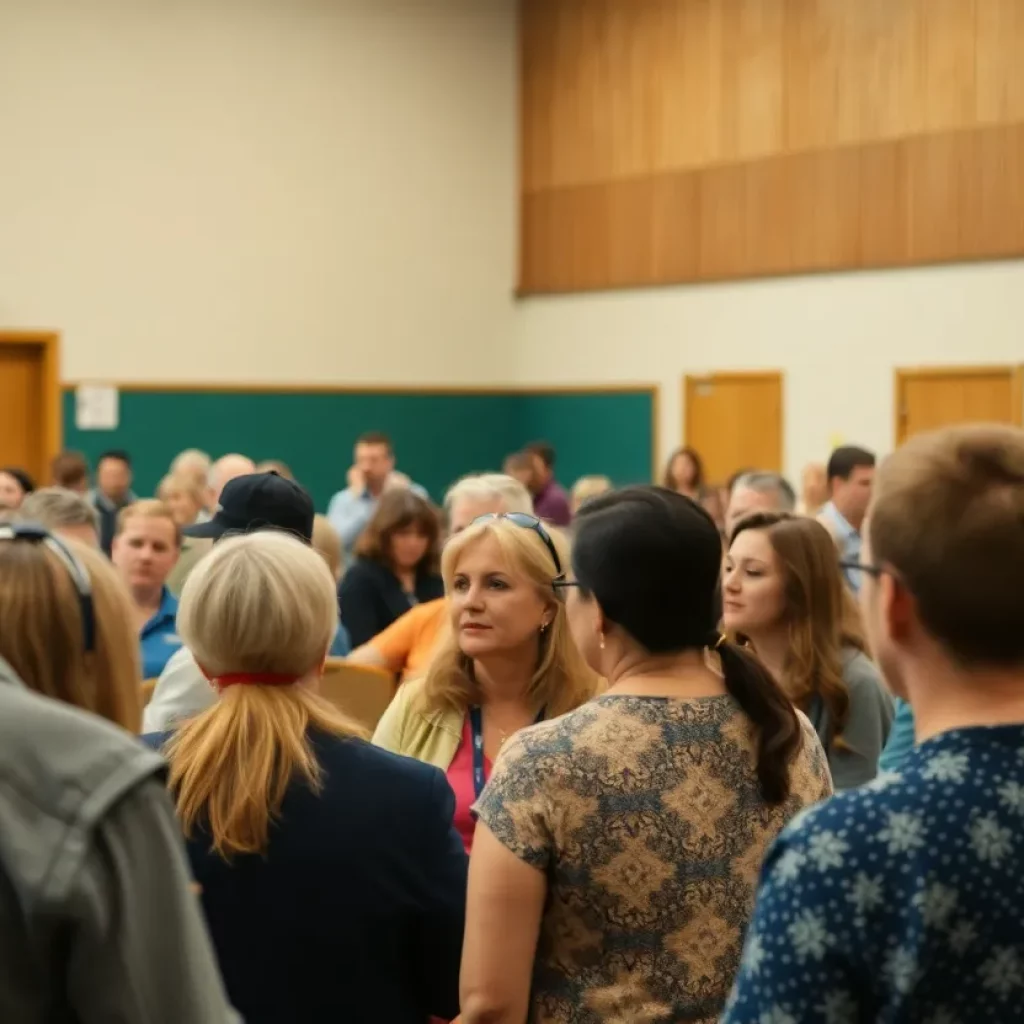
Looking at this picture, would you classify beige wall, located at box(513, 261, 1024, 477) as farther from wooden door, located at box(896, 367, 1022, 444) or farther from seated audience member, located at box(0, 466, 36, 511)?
seated audience member, located at box(0, 466, 36, 511)

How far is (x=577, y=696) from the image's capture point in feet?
12.9

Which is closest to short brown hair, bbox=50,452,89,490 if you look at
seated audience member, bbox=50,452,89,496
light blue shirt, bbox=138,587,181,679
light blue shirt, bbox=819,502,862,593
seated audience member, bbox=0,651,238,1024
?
seated audience member, bbox=50,452,89,496

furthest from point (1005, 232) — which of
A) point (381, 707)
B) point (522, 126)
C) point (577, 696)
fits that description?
point (577, 696)

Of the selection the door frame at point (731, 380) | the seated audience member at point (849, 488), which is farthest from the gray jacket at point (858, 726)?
the door frame at point (731, 380)

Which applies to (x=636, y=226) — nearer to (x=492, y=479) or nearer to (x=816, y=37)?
(x=816, y=37)

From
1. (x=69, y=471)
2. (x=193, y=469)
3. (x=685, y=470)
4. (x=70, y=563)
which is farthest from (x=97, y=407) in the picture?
(x=70, y=563)

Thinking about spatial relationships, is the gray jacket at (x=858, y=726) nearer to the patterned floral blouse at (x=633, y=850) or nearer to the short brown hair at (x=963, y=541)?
the patterned floral blouse at (x=633, y=850)

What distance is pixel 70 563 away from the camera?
194 cm

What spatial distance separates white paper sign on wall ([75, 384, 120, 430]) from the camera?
14617 millimetres

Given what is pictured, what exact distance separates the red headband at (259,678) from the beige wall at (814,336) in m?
10.5

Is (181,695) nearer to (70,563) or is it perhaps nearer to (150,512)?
(150,512)

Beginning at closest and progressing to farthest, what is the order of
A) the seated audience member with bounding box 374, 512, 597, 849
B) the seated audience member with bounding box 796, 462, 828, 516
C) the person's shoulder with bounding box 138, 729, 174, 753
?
the person's shoulder with bounding box 138, 729, 174, 753
the seated audience member with bounding box 374, 512, 597, 849
the seated audience member with bounding box 796, 462, 828, 516

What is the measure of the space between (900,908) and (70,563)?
0.96 metres

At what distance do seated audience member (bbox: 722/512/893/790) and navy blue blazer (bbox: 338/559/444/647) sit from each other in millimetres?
2584
